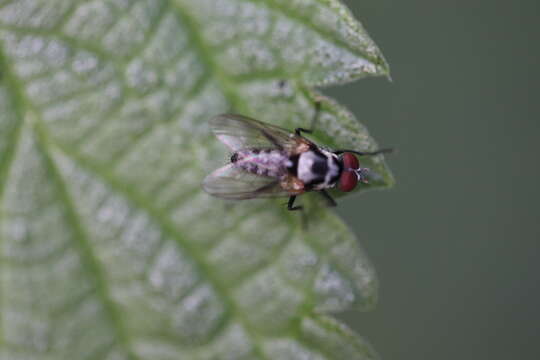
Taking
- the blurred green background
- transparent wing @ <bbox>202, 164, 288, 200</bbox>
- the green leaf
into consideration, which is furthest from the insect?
the blurred green background

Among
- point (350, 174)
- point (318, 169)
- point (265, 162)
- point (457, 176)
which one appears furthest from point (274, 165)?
point (457, 176)

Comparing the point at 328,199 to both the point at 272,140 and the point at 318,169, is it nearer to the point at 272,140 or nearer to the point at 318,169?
the point at 318,169

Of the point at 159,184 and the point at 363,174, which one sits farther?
the point at 363,174

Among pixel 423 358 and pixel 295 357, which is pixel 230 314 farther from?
pixel 423 358

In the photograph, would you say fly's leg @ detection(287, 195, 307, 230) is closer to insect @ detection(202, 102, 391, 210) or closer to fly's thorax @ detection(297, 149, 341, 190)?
insect @ detection(202, 102, 391, 210)

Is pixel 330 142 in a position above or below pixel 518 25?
below

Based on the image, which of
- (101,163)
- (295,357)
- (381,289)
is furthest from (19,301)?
(381,289)

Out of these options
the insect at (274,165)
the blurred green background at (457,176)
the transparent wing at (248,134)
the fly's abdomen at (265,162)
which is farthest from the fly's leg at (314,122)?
the blurred green background at (457,176)
